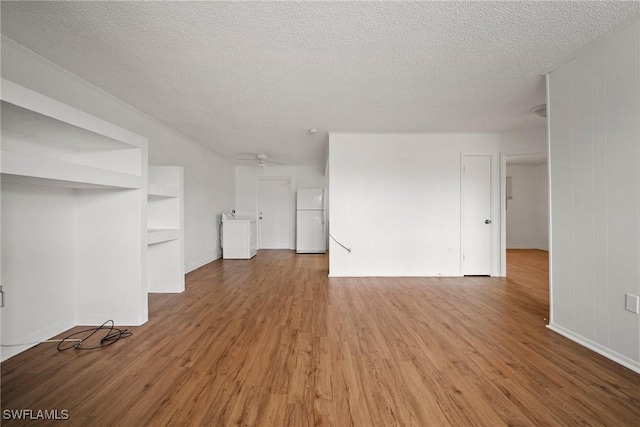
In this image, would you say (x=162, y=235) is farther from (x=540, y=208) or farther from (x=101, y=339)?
(x=540, y=208)

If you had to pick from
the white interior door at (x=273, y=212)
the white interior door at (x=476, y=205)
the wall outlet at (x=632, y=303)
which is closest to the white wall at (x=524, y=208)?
the white interior door at (x=476, y=205)

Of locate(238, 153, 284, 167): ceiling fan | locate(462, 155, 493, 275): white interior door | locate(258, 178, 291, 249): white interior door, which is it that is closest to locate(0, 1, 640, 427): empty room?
locate(462, 155, 493, 275): white interior door

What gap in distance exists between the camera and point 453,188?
4.28 meters

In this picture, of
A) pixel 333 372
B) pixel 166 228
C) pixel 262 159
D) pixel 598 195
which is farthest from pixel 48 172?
pixel 262 159

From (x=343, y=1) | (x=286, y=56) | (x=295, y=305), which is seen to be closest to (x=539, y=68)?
(x=343, y=1)

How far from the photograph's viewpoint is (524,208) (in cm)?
730

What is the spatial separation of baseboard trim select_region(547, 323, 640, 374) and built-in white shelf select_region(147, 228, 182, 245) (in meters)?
3.90

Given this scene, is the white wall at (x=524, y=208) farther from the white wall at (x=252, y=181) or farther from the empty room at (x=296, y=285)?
the white wall at (x=252, y=181)

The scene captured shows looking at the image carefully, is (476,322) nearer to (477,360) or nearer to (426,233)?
(477,360)

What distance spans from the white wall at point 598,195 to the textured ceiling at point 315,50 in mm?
253

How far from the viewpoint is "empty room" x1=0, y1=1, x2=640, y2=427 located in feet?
4.88

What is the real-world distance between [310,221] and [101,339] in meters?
4.92

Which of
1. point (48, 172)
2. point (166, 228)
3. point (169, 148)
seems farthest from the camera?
point (169, 148)

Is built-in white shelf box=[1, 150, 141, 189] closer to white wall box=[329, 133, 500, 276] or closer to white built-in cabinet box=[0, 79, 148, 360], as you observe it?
→ white built-in cabinet box=[0, 79, 148, 360]
